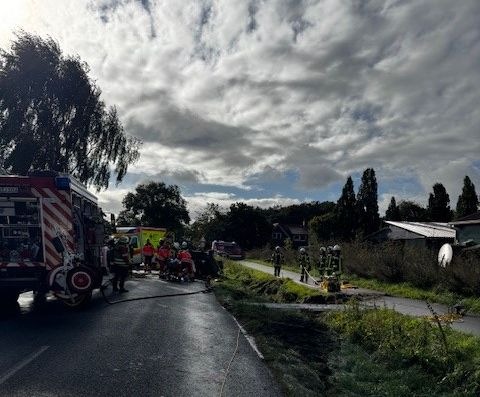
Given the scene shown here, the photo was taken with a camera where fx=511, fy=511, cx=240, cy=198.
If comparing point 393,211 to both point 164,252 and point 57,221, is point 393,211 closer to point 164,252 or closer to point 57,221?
point 164,252

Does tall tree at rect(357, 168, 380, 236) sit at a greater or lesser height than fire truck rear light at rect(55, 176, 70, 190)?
greater

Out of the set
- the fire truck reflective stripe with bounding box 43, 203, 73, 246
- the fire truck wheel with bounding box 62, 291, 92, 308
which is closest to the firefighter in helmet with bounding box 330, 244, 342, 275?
the fire truck wheel with bounding box 62, 291, 92, 308

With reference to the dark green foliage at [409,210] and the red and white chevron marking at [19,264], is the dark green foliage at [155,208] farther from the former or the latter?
the red and white chevron marking at [19,264]

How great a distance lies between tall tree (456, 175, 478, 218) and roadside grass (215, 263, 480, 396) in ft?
134

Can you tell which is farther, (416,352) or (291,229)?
(291,229)

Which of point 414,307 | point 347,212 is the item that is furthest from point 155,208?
point 414,307

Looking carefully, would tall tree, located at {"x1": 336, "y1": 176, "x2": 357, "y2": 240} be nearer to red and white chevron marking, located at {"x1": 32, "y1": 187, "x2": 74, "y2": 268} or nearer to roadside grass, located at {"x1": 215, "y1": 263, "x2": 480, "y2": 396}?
roadside grass, located at {"x1": 215, "y1": 263, "x2": 480, "y2": 396}

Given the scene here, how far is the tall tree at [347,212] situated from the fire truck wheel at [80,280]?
44098mm

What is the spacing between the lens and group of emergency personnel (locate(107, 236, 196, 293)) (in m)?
16.5

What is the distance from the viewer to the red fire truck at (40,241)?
11.5 metres

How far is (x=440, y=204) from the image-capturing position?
189 ft

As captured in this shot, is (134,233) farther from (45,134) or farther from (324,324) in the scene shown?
(324,324)

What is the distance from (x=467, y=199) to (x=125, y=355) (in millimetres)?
47590

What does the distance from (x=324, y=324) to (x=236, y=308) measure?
9.26ft
